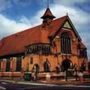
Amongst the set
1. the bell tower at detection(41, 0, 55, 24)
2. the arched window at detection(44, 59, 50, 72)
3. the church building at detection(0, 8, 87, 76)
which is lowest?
the arched window at detection(44, 59, 50, 72)

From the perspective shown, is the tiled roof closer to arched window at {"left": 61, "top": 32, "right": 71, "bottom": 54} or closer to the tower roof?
the tower roof

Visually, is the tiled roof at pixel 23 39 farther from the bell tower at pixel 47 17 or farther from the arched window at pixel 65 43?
the arched window at pixel 65 43

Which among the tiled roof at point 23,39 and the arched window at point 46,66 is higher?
the tiled roof at point 23,39

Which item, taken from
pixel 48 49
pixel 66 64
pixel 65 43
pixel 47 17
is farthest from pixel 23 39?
pixel 66 64

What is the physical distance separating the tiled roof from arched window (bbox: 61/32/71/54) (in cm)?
269

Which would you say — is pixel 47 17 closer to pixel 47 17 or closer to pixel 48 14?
pixel 47 17

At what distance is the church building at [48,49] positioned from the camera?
164 feet

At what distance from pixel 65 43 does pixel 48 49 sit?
5.36 m

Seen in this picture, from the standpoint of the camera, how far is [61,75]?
49.6 meters

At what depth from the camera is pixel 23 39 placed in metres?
60.6

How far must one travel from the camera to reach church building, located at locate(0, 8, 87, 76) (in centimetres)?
5000

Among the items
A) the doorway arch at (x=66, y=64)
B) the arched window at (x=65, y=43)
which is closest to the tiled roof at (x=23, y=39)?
the arched window at (x=65, y=43)

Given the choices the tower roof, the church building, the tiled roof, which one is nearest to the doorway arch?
the church building

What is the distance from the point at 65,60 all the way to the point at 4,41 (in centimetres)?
2439
